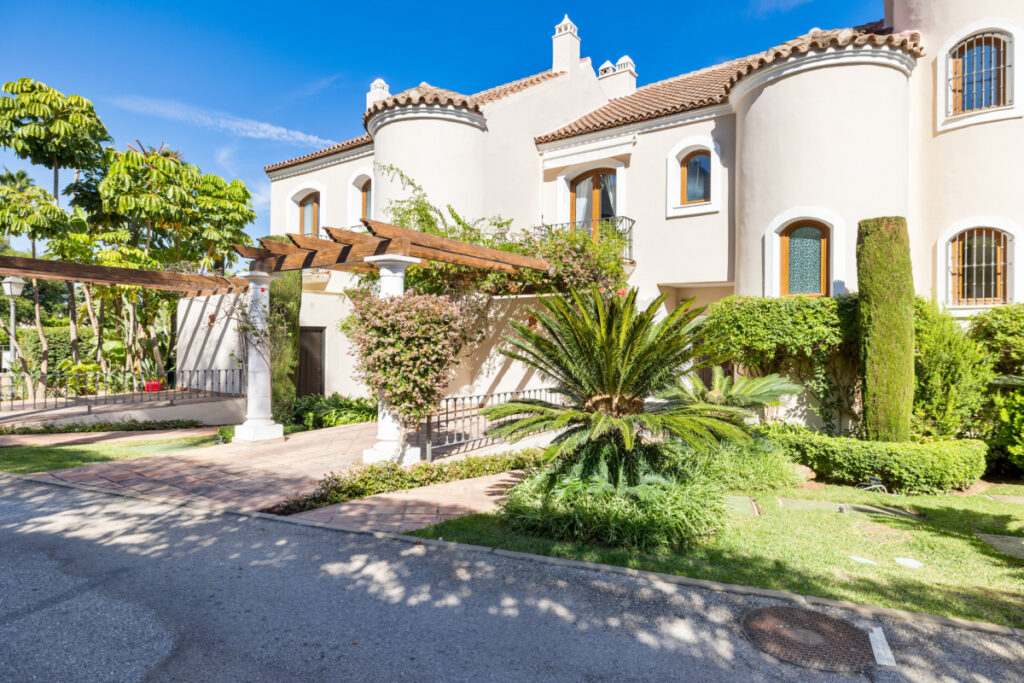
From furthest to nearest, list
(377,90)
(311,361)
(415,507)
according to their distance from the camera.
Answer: (377,90) → (311,361) → (415,507)

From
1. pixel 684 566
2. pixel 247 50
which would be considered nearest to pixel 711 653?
pixel 684 566

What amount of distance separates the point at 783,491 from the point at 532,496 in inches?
170

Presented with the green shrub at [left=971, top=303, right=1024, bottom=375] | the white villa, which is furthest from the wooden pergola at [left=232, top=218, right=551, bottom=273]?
the green shrub at [left=971, top=303, right=1024, bottom=375]

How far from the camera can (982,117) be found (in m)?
10.7

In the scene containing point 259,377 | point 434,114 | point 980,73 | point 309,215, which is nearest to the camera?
point 980,73

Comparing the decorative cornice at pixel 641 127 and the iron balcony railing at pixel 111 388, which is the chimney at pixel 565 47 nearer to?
the decorative cornice at pixel 641 127

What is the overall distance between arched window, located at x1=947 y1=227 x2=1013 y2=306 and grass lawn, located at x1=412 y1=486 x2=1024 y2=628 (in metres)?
5.15

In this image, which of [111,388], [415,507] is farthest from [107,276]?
[415,507]

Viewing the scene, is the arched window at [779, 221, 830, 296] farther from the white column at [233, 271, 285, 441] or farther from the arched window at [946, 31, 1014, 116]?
the white column at [233, 271, 285, 441]

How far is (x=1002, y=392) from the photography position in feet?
32.2

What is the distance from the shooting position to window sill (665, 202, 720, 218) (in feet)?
44.0

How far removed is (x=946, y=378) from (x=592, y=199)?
917 cm

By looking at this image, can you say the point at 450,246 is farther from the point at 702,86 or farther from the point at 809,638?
the point at 702,86

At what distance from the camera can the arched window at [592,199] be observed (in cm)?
1530
